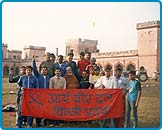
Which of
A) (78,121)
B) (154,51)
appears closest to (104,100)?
(78,121)

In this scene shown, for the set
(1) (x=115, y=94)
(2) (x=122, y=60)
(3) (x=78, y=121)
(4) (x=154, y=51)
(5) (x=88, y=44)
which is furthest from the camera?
(5) (x=88, y=44)

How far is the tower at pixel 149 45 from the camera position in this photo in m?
37.2

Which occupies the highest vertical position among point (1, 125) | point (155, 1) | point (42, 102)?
point (155, 1)

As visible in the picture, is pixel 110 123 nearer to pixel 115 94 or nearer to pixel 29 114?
pixel 115 94

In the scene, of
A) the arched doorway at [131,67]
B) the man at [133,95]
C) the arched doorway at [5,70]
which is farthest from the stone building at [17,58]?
the man at [133,95]

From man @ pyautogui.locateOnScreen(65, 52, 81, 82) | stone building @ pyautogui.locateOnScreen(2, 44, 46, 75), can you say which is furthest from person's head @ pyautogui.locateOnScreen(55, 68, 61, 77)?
stone building @ pyautogui.locateOnScreen(2, 44, 46, 75)

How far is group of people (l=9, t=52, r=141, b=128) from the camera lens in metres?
6.78

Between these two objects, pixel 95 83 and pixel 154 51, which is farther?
pixel 154 51

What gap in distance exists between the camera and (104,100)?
6.91 meters

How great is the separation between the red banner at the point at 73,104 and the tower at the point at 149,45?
3014cm

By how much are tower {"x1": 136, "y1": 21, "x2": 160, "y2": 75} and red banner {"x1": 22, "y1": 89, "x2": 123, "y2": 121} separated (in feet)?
98.9

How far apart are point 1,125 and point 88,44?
173 feet

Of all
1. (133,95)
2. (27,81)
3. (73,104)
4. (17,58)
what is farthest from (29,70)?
(17,58)

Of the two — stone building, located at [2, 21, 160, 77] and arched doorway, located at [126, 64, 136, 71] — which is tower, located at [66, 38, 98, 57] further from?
arched doorway, located at [126, 64, 136, 71]
